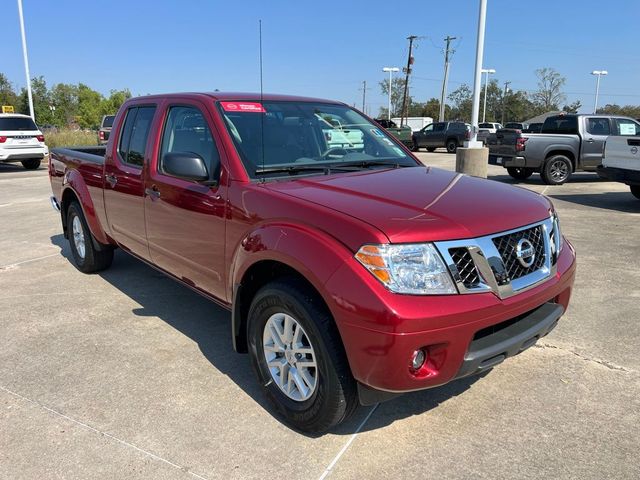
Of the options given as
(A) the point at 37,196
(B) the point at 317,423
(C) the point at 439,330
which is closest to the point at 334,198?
(C) the point at 439,330

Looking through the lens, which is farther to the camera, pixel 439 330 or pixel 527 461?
pixel 527 461

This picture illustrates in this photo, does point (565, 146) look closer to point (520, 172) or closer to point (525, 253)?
point (520, 172)

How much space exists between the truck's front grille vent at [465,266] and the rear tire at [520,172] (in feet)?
43.7

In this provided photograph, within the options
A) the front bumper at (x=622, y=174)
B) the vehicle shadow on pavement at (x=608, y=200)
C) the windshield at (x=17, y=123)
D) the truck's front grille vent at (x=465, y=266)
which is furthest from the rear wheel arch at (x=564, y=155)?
the windshield at (x=17, y=123)

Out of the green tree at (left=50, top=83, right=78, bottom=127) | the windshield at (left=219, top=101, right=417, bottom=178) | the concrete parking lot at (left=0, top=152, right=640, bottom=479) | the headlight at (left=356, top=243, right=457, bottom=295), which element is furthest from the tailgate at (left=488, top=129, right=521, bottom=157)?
the green tree at (left=50, top=83, right=78, bottom=127)

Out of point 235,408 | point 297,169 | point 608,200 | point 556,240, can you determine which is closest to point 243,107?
point 297,169

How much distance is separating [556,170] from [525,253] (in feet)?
41.1

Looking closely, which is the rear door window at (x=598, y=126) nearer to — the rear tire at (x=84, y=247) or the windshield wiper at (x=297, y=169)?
the windshield wiper at (x=297, y=169)

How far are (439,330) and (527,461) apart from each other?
91 centimetres

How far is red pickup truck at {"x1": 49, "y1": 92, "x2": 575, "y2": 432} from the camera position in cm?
239

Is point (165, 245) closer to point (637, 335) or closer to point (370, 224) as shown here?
point (370, 224)

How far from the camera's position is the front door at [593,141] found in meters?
13.8

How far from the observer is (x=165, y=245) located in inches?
159

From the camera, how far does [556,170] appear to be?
1396cm
